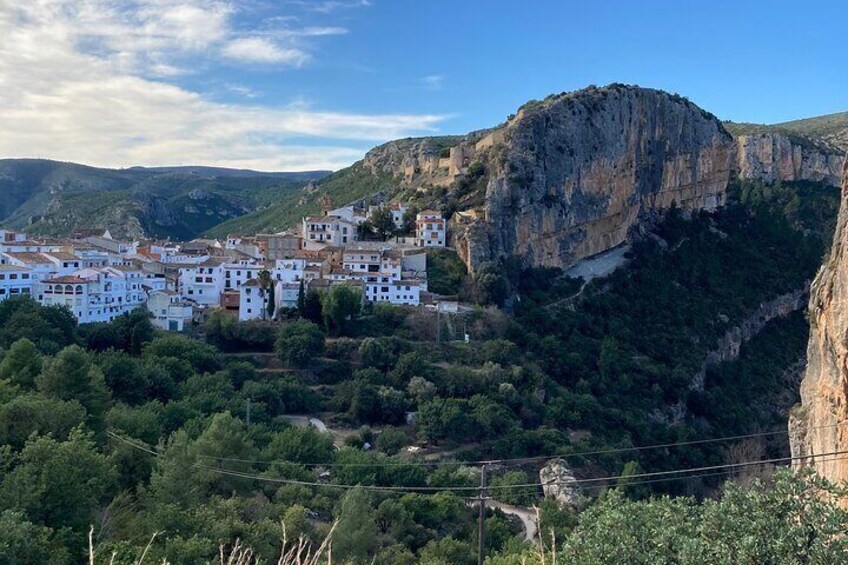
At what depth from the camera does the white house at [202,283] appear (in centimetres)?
3681

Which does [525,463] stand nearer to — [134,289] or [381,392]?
[381,392]

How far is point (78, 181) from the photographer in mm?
110875

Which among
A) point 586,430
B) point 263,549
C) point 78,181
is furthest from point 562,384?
point 78,181

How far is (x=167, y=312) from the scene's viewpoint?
34.1 meters

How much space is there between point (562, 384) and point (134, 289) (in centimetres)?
2110

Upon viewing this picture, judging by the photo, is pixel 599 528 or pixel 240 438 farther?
pixel 240 438

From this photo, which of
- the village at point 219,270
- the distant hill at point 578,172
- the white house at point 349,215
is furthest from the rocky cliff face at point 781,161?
the white house at point 349,215

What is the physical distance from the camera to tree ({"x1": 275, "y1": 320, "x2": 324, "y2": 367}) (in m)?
31.4

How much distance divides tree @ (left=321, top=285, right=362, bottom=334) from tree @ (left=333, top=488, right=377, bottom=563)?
17.2 metres

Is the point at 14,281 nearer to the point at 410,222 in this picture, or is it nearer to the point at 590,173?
the point at 410,222

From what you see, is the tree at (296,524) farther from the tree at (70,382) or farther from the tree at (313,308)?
the tree at (313,308)

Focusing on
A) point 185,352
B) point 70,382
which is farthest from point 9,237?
point 70,382

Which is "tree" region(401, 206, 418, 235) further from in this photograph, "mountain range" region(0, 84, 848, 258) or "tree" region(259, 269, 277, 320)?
"tree" region(259, 269, 277, 320)

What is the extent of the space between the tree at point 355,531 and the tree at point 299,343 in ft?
49.1
